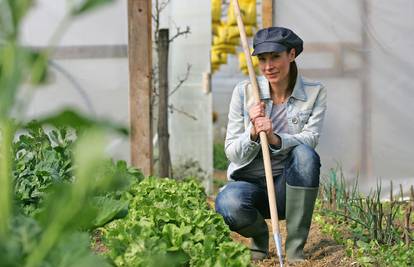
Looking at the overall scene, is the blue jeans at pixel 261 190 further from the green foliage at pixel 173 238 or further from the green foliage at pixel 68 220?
the green foliage at pixel 68 220

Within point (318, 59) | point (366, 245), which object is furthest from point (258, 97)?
point (318, 59)

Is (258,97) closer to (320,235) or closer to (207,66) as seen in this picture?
(320,235)

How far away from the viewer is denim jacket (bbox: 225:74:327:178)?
12.7 feet

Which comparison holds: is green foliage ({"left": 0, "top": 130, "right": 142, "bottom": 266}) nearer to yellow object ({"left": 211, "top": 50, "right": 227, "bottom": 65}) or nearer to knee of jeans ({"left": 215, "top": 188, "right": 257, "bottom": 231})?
knee of jeans ({"left": 215, "top": 188, "right": 257, "bottom": 231})

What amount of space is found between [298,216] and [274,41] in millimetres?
827

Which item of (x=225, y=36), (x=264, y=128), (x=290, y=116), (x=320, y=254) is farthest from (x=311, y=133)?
(x=225, y=36)

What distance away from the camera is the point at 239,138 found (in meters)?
3.85

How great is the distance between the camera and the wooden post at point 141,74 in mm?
5645

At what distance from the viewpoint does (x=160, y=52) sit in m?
6.82

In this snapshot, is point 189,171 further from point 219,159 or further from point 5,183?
point 5,183

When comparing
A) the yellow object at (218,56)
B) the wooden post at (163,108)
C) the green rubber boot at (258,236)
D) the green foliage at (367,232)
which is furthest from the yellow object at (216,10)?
the green rubber boot at (258,236)

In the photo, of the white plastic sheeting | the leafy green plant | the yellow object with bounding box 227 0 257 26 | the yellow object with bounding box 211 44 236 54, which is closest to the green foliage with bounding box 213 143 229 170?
the yellow object with bounding box 211 44 236 54

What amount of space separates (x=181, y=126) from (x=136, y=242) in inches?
192

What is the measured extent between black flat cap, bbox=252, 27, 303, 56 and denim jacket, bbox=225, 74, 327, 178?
7.1 inches
